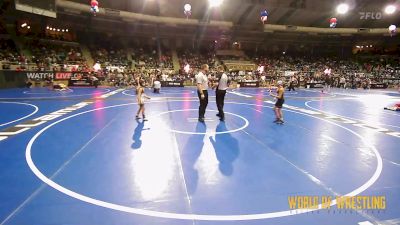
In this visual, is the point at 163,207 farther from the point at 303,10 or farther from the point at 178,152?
the point at 303,10

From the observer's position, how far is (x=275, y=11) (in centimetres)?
3762

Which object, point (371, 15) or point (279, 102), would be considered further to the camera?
point (371, 15)

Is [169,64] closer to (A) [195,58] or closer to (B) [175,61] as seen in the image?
(B) [175,61]

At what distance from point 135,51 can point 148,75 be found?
1081cm

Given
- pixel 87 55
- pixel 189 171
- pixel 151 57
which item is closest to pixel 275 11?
pixel 151 57

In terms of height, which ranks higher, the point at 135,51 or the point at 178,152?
the point at 135,51

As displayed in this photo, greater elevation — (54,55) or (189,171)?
(54,55)

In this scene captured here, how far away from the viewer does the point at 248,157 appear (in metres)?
6.17

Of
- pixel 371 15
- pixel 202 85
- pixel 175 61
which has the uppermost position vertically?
pixel 371 15

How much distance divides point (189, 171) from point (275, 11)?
122ft

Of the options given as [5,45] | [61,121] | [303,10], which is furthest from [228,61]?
[61,121]

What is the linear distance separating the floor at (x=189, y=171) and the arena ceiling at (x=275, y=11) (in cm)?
2831

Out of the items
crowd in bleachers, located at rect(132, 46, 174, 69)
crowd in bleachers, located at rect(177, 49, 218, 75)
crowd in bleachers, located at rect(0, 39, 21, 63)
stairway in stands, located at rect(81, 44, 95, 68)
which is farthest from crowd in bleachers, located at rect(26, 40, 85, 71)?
crowd in bleachers, located at rect(177, 49, 218, 75)

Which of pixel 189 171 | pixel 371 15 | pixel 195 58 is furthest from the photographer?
pixel 195 58
